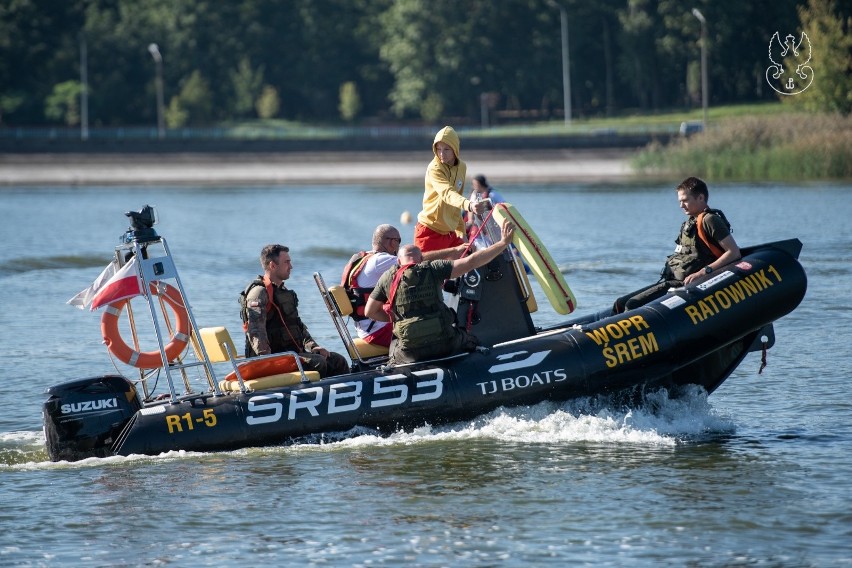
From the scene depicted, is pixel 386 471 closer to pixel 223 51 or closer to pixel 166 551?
pixel 166 551

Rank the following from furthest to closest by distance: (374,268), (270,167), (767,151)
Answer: (270,167), (767,151), (374,268)

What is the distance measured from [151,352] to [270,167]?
51.4 m

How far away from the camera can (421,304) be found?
9.52m

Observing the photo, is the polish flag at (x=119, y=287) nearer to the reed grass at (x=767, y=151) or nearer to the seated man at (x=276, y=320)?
the seated man at (x=276, y=320)

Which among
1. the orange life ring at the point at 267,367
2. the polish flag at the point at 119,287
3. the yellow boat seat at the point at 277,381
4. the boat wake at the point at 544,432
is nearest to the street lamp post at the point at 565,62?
the boat wake at the point at 544,432

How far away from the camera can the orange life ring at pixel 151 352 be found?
367 inches

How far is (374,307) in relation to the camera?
977cm

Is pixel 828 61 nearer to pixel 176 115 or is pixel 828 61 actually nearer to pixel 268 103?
pixel 176 115

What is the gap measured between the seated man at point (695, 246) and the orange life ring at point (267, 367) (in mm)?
2678

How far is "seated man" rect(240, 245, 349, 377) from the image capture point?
9.69 metres

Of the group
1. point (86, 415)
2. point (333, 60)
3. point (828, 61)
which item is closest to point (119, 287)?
point (86, 415)

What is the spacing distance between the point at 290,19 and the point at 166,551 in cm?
8668

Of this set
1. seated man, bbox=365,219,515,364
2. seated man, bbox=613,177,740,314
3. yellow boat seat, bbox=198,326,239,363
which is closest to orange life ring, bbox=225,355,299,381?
yellow boat seat, bbox=198,326,239,363

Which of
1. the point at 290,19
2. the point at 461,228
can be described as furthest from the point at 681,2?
the point at 461,228
